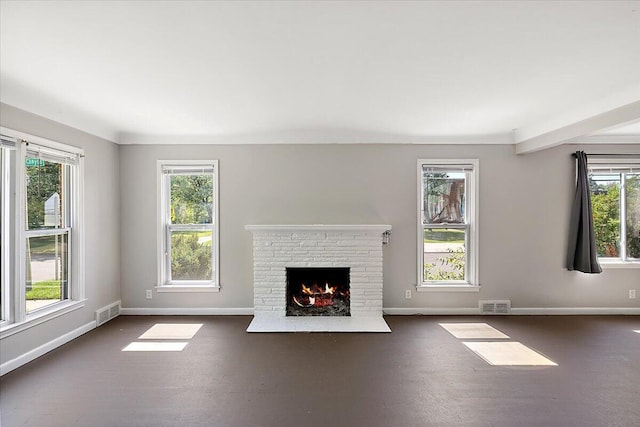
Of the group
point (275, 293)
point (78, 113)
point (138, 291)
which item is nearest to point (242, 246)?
point (275, 293)

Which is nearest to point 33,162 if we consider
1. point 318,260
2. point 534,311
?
point 318,260

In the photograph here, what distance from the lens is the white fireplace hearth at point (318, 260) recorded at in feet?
14.5

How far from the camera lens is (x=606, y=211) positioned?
15.2 ft

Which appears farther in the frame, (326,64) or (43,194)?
(43,194)

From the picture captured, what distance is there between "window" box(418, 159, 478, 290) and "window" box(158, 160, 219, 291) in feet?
9.59

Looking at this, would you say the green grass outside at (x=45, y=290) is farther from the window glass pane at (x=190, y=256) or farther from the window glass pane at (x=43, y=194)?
the window glass pane at (x=190, y=256)

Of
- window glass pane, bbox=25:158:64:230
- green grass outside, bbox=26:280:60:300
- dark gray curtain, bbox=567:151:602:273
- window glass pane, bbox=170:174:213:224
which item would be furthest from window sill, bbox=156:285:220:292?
dark gray curtain, bbox=567:151:602:273

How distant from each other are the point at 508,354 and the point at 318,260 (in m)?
2.31

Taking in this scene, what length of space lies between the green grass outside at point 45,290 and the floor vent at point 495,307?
507 centimetres

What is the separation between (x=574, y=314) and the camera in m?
4.54

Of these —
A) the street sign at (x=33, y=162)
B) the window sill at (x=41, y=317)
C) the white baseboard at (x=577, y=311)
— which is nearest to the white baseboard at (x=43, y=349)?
the window sill at (x=41, y=317)

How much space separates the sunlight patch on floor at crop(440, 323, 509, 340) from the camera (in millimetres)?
3760

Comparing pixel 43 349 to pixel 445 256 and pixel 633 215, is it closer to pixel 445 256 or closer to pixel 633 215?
pixel 445 256

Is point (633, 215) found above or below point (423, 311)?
above
